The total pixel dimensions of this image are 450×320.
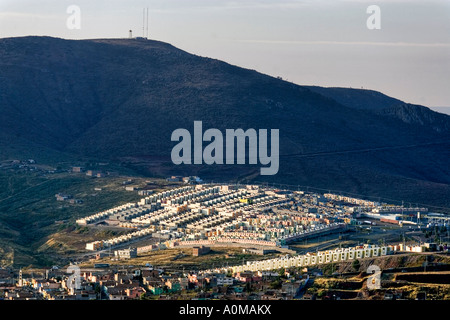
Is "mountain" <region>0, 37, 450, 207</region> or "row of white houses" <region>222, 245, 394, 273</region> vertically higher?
"mountain" <region>0, 37, 450, 207</region>

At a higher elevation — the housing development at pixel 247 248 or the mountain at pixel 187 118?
the mountain at pixel 187 118

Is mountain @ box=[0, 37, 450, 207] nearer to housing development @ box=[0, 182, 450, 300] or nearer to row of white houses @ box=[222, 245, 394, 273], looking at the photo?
housing development @ box=[0, 182, 450, 300]

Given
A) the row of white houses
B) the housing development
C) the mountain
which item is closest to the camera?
the housing development

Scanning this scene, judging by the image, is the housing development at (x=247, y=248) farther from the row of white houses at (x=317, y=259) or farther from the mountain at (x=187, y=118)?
the mountain at (x=187, y=118)

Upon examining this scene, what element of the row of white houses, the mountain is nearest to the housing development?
the row of white houses

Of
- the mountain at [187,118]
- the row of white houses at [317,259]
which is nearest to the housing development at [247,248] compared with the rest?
the row of white houses at [317,259]

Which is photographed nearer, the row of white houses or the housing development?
the housing development
